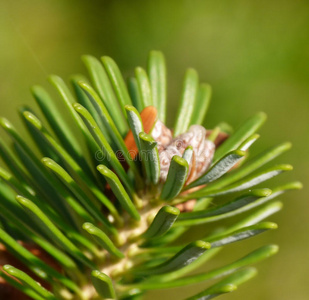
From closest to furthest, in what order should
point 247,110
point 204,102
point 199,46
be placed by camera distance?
1. point 204,102
2. point 247,110
3. point 199,46

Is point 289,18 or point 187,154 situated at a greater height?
point 289,18

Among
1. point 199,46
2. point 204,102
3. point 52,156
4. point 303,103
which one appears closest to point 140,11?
point 199,46

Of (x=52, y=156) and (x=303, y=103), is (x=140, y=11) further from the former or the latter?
(x=52, y=156)

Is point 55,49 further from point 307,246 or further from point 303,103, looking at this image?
point 307,246

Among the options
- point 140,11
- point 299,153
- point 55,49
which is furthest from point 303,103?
point 55,49

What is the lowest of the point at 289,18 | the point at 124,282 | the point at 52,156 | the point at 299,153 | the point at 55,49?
the point at 124,282

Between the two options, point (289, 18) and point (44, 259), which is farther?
point (289, 18)

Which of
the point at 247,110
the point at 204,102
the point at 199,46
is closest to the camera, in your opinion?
the point at 204,102
